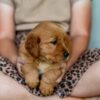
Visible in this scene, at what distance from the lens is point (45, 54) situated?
5.41ft

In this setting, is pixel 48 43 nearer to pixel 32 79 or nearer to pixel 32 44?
pixel 32 44

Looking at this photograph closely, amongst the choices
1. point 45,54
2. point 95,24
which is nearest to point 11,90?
point 45,54

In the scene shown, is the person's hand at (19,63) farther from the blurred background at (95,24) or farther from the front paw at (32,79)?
the blurred background at (95,24)

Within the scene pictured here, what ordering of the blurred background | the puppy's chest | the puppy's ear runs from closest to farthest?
the puppy's ear → the puppy's chest → the blurred background

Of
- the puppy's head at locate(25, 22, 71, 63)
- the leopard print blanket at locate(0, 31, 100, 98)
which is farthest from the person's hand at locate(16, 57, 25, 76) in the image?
the puppy's head at locate(25, 22, 71, 63)

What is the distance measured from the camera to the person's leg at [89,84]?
1.66 metres

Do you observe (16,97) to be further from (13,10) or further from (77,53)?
(13,10)

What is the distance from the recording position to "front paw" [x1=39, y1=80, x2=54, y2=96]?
1.65 meters

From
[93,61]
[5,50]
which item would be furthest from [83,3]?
[5,50]

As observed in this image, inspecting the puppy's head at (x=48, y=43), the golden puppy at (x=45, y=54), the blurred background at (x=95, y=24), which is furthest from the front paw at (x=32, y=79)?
the blurred background at (x=95, y=24)

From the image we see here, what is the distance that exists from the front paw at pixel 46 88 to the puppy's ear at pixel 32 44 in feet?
0.50

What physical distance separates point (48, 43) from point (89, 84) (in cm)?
28

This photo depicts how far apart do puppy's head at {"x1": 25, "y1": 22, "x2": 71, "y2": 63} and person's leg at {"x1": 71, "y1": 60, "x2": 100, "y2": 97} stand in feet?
0.47

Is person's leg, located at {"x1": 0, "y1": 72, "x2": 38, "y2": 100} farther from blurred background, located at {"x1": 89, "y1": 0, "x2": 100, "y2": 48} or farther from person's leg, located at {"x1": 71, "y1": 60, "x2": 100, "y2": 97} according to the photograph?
blurred background, located at {"x1": 89, "y1": 0, "x2": 100, "y2": 48}
